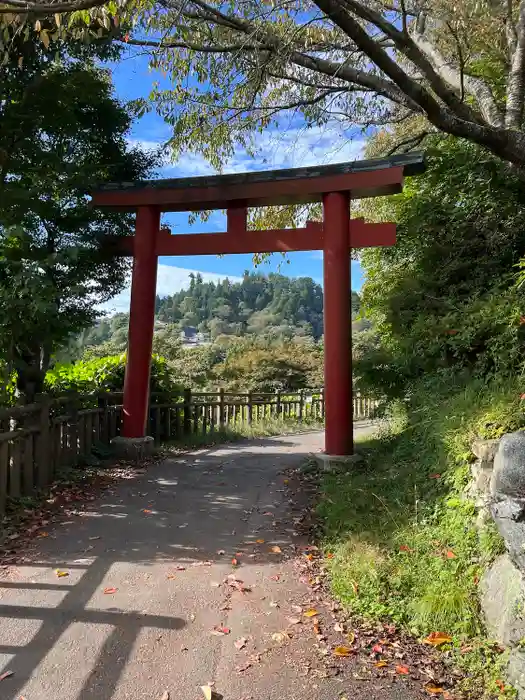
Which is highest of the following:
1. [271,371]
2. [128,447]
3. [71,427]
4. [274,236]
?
[274,236]

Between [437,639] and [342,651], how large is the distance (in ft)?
1.98

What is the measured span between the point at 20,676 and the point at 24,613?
2.29ft

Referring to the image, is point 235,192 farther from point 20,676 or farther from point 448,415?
point 20,676

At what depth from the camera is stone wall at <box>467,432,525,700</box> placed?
283 centimetres

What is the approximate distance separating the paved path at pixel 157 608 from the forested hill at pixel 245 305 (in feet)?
230

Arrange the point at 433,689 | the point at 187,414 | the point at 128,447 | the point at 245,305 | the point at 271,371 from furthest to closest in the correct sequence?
the point at 245,305 → the point at 271,371 → the point at 187,414 → the point at 128,447 → the point at 433,689

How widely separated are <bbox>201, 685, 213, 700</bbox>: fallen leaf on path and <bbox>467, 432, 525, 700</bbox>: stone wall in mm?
1576

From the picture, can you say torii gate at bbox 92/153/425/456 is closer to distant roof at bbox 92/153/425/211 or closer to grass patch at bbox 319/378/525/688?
distant roof at bbox 92/153/425/211

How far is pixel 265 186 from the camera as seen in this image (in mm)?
8039

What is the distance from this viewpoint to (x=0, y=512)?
5078 mm

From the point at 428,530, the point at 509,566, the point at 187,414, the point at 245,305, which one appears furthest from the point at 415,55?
the point at 245,305

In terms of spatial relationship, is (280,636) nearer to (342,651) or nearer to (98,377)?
(342,651)

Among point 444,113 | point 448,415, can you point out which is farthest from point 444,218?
point 448,415

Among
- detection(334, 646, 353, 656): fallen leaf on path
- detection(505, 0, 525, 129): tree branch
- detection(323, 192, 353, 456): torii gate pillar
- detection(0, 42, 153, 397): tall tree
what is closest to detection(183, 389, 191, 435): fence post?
detection(0, 42, 153, 397): tall tree
